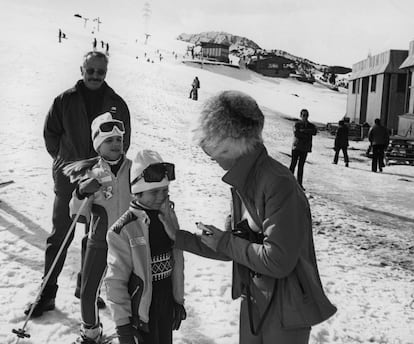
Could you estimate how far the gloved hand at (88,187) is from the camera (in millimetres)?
3482

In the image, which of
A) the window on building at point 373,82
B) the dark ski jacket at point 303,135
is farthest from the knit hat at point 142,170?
the window on building at point 373,82

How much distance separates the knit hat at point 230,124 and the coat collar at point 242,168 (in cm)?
3

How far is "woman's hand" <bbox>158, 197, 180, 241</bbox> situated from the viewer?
2.67m

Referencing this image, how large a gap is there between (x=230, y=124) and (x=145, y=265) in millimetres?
1029

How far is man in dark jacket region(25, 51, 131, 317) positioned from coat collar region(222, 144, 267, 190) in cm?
206

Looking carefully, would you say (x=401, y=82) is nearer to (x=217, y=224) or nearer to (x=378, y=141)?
(x=378, y=141)

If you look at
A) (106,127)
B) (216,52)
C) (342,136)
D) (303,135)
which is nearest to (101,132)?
(106,127)

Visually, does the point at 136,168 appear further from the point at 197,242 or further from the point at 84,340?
the point at 84,340

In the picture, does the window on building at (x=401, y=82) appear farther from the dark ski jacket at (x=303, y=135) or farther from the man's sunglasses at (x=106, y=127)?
the man's sunglasses at (x=106, y=127)

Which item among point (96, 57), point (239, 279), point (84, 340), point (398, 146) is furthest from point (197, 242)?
point (398, 146)

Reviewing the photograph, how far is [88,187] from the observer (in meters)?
3.48

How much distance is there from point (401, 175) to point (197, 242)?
1440cm

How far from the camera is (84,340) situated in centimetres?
371

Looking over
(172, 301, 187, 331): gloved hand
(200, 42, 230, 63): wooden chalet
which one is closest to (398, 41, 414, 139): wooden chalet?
(172, 301, 187, 331): gloved hand
